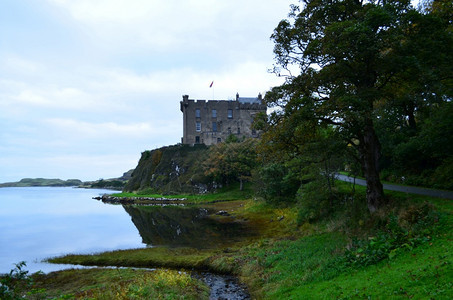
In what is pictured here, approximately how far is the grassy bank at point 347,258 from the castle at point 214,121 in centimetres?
6106

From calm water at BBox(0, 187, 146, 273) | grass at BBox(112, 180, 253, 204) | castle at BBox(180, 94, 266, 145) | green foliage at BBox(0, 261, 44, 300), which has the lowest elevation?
calm water at BBox(0, 187, 146, 273)

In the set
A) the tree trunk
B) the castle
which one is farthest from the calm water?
the castle

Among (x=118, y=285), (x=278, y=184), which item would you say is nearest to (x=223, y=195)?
(x=278, y=184)

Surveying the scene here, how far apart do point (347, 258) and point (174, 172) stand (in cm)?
6889

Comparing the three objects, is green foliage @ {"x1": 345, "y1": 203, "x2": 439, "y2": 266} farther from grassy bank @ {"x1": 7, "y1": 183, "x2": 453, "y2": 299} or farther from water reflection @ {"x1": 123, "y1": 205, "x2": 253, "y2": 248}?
water reflection @ {"x1": 123, "y1": 205, "x2": 253, "y2": 248}

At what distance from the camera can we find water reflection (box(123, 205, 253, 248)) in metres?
26.2

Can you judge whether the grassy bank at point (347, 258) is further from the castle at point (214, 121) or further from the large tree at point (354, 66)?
the castle at point (214, 121)

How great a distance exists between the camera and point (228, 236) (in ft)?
89.1

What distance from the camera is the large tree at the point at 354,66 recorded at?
13.6m

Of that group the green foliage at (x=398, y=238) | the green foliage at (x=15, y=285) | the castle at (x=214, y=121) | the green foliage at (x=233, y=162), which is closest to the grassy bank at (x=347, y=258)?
the green foliage at (x=398, y=238)

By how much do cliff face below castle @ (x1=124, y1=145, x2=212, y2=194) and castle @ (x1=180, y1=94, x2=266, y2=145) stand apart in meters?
3.96

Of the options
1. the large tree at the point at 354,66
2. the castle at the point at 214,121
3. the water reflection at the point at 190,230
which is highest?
the castle at the point at 214,121

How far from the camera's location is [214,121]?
275ft

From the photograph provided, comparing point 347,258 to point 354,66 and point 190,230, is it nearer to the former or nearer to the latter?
point 354,66
